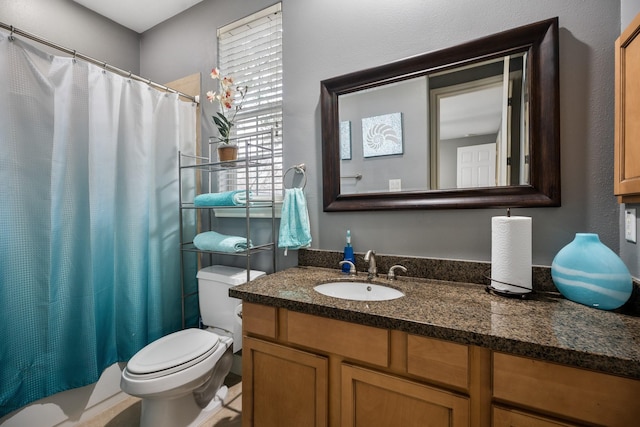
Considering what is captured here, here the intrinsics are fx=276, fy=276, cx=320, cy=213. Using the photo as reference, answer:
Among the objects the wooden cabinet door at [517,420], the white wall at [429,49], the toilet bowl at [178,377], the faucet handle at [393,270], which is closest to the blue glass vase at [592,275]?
the white wall at [429,49]

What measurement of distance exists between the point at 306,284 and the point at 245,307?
278 millimetres

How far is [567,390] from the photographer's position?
2.18 feet

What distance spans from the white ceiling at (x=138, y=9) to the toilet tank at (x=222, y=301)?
6.57 ft

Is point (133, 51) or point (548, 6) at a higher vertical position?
point (133, 51)

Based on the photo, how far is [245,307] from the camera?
116 cm

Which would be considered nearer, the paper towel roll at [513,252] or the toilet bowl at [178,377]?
the paper towel roll at [513,252]

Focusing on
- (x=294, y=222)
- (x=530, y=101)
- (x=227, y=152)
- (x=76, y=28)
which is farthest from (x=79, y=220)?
(x=530, y=101)

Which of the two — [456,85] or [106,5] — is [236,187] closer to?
[456,85]

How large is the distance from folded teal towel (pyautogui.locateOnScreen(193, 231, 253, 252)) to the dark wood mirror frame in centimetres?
64

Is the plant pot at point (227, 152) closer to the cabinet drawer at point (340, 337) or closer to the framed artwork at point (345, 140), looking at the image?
the framed artwork at point (345, 140)

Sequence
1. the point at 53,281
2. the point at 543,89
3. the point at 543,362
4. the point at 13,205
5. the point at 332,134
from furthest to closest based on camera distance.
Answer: the point at 332,134 → the point at 53,281 → the point at 13,205 → the point at 543,89 → the point at 543,362

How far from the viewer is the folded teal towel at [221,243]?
158 centimetres

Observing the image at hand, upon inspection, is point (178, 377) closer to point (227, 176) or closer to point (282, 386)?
point (282, 386)

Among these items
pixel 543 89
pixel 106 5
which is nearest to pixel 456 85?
pixel 543 89
